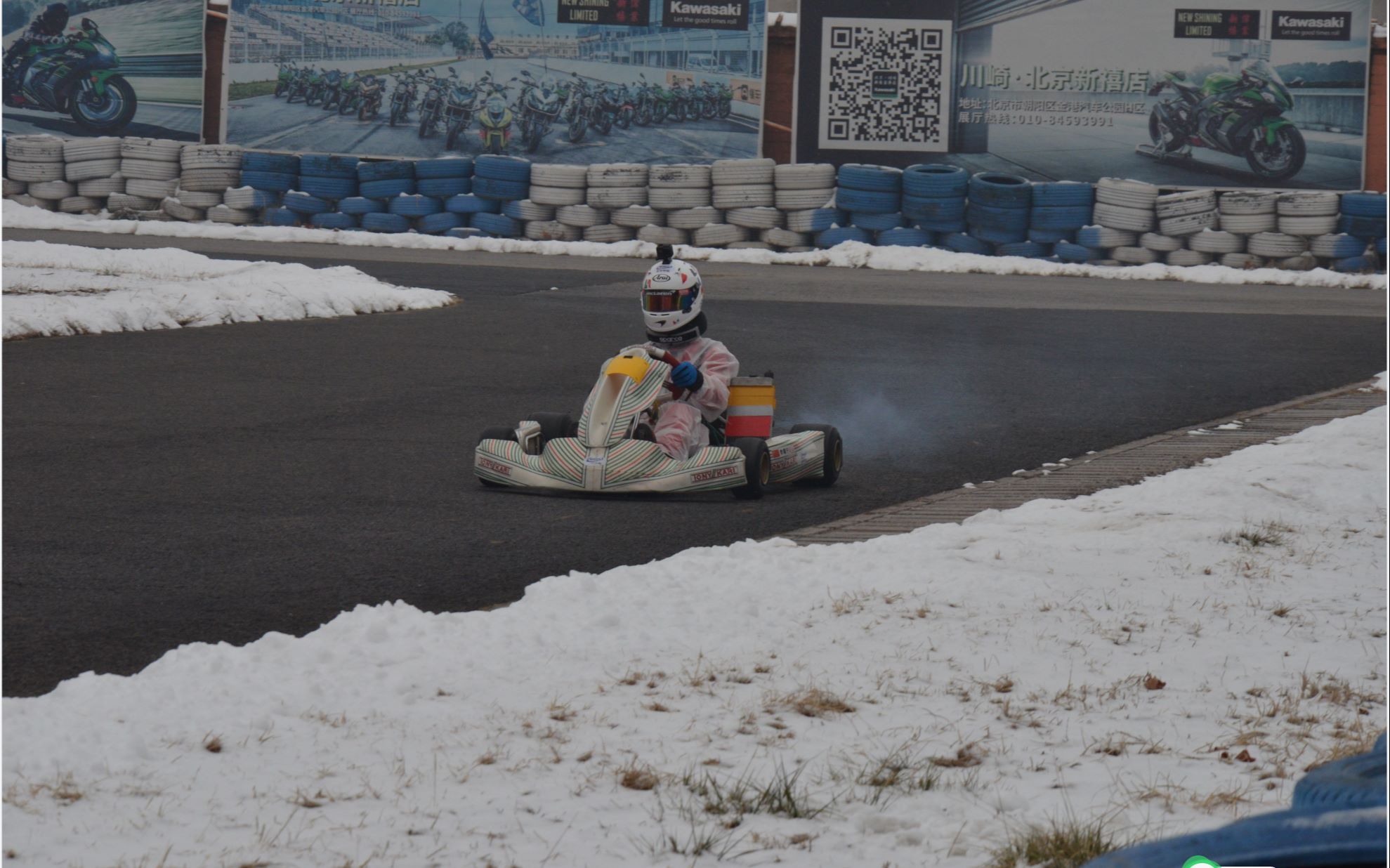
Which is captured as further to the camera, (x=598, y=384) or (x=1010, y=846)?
(x=598, y=384)

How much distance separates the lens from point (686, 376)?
752 centimetres

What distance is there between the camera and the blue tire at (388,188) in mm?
24625

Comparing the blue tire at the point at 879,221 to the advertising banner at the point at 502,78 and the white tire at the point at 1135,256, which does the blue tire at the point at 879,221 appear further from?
the advertising banner at the point at 502,78

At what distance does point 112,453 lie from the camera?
7.79 m

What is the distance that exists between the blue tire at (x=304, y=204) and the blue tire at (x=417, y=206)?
3.58 ft

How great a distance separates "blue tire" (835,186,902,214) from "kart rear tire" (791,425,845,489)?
15391 millimetres

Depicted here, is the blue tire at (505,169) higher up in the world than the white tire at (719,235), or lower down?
higher up

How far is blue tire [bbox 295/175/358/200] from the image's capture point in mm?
24719

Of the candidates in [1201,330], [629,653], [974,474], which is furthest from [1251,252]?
[629,653]

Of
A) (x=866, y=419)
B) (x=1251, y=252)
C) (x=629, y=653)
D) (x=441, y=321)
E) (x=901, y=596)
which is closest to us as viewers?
(x=629, y=653)

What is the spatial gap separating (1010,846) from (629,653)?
5.30ft

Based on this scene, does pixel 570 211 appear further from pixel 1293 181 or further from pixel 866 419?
pixel 866 419

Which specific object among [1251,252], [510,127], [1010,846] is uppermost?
[510,127]

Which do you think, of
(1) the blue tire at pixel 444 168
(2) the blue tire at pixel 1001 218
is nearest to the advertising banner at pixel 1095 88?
(2) the blue tire at pixel 1001 218
